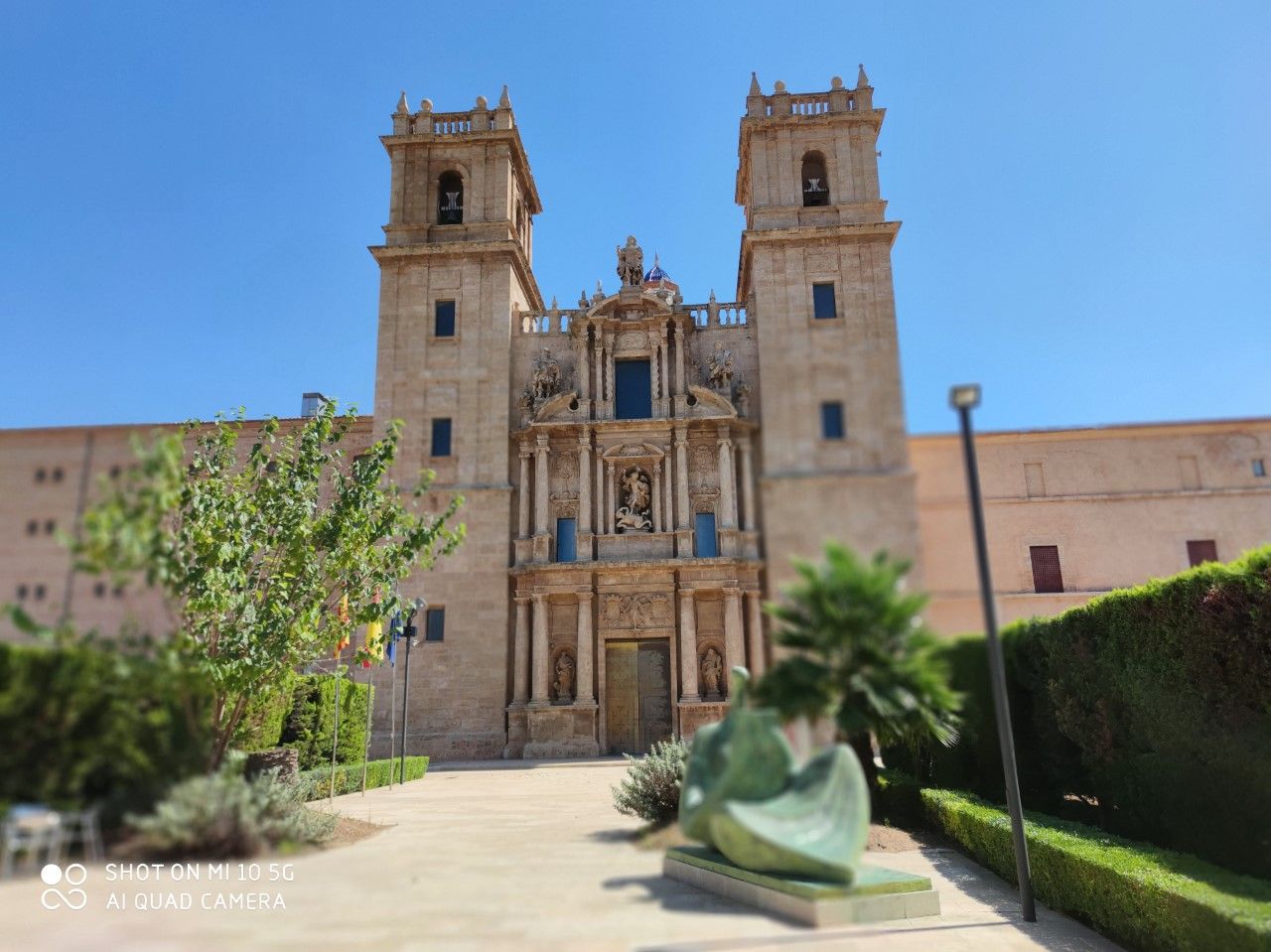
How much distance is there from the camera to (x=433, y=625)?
17.8 m

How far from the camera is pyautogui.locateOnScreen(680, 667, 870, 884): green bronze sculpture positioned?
4.15m

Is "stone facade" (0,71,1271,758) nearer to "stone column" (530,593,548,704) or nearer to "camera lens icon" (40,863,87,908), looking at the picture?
"stone column" (530,593,548,704)

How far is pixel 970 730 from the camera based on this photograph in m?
6.47

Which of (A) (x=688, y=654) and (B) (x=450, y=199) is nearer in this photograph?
(A) (x=688, y=654)

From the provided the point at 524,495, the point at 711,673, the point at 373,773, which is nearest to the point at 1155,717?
the point at 711,673

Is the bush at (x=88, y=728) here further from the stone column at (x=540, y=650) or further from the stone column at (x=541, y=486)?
the stone column at (x=540, y=650)

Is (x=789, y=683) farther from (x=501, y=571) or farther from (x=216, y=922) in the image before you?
(x=501, y=571)

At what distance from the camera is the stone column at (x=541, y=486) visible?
1235 centimetres

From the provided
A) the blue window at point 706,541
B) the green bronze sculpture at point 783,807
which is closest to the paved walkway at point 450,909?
the green bronze sculpture at point 783,807

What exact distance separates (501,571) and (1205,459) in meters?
10.4

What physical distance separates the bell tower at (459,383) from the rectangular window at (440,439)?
0.07 feet

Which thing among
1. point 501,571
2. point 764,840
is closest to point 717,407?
point 764,840

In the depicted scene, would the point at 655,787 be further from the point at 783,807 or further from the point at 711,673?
the point at 783,807

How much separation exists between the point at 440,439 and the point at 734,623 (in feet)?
28.2
